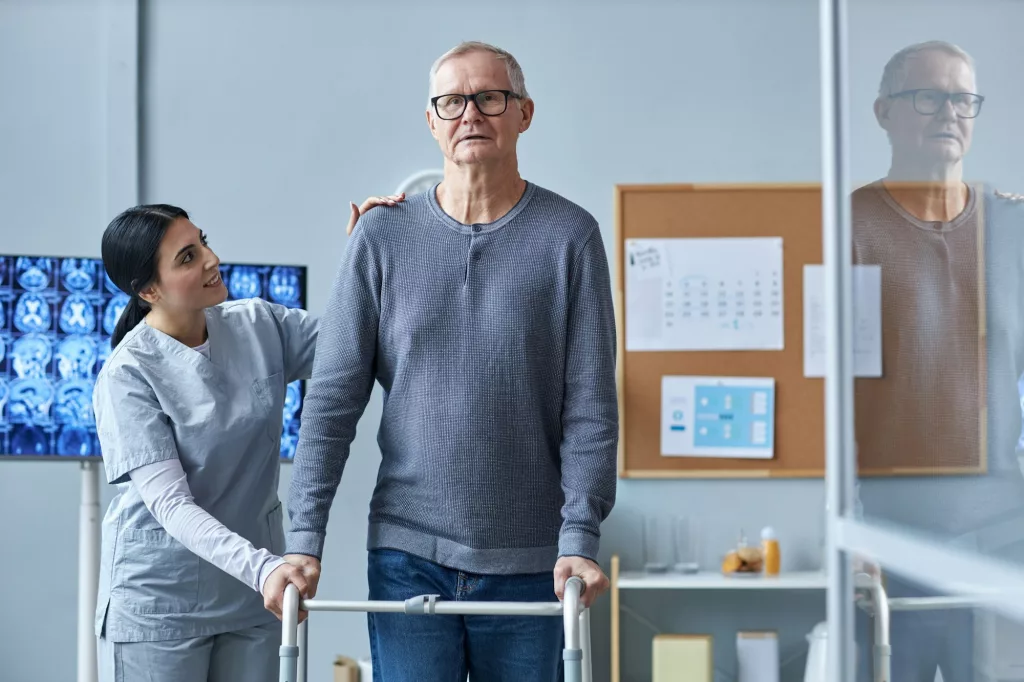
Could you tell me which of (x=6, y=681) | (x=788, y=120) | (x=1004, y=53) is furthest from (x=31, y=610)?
(x=1004, y=53)

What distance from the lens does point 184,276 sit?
6.31 ft

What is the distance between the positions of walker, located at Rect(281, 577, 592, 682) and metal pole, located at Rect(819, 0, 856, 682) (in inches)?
13.2

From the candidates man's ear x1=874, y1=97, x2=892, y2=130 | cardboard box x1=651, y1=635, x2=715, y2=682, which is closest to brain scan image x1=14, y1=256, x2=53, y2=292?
cardboard box x1=651, y1=635, x2=715, y2=682

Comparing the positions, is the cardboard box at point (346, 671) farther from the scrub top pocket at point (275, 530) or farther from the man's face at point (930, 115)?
the man's face at point (930, 115)

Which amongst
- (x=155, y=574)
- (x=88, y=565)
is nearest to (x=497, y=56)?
(x=155, y=574)

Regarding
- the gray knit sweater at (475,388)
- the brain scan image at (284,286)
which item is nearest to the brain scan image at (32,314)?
the brain scan image at (284,286)

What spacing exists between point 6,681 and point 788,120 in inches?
126

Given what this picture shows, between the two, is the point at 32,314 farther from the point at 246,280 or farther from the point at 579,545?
the point at 579,545

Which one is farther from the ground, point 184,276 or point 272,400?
point 184,276

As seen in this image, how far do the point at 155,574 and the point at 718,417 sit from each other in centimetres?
219

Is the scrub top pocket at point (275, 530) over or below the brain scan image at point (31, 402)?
below

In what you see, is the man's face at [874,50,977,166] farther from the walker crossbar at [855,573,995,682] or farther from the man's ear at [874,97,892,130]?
the walker crossbar at [855,573,995,682]

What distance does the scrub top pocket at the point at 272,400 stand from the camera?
1.96 m

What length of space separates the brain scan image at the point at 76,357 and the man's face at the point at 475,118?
5.32 ft
